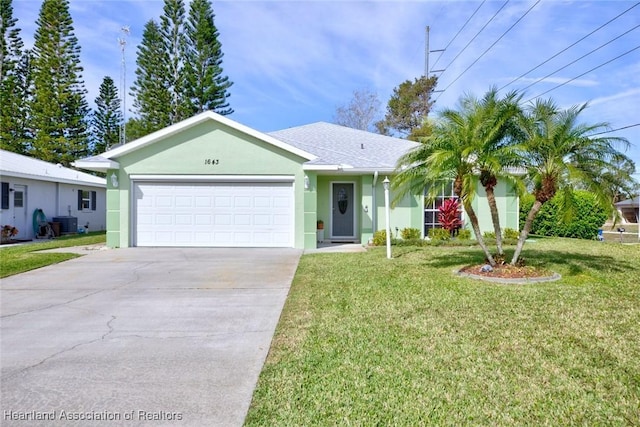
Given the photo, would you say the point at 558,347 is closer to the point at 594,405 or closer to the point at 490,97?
the point at 594,405

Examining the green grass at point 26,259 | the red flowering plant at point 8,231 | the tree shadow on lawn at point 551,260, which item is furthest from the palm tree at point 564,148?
the red flowering plant at point 8,231

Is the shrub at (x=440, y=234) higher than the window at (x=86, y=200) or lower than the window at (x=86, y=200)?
lower

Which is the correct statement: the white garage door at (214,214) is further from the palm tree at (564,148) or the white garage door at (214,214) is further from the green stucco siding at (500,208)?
the palm tree at (564,148)

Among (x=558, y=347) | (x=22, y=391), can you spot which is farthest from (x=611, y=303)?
(x=22, y=391)

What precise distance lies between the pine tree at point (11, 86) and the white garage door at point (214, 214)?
23525 mm

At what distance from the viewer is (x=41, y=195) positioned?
58.4 feet

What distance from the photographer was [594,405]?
305 centimetres

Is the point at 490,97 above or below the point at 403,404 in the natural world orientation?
above

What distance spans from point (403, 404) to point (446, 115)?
6432mm

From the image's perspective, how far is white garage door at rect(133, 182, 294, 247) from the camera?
13.2 metres

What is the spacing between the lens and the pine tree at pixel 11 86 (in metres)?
28.1

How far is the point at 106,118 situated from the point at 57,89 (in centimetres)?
571

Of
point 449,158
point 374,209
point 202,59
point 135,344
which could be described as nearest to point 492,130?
point 449,158

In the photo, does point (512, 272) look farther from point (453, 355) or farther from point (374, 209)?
point (374, 209)
